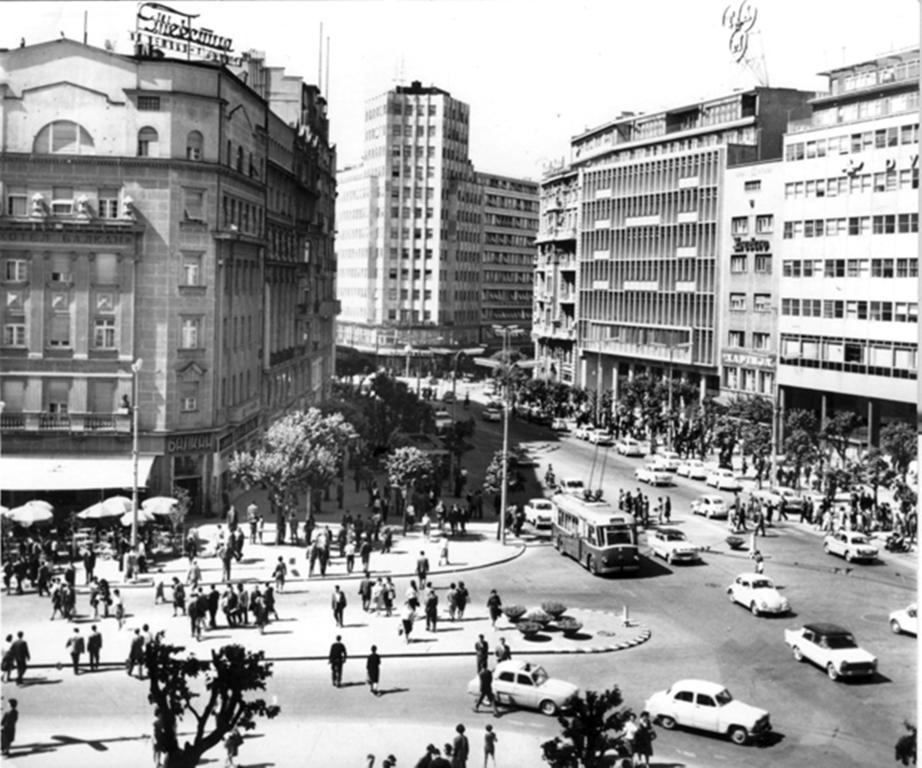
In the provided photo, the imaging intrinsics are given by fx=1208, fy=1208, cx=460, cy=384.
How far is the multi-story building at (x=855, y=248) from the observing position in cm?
7288

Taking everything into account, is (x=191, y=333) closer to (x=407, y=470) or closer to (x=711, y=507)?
(x=407, y=470)

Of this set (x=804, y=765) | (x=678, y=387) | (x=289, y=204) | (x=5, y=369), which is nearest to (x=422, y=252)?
(x=678, y=387)

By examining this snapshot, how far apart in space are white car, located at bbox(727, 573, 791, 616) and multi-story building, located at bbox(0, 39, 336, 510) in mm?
19702

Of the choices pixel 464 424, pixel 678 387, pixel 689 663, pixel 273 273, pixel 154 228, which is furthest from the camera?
pixel 678 387

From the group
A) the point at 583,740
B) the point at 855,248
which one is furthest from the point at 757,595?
the point at 855,248

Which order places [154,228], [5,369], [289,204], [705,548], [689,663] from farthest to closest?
[289,204] → [705,548] → [154,228] → [5,369] → [689,663]

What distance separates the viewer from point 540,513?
56.0 metres

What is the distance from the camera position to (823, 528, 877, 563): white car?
50500 millimetres

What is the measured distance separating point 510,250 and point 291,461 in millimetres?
98363

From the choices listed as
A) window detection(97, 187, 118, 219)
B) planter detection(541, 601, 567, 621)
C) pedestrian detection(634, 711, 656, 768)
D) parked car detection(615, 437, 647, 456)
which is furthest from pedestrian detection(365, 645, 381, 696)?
parked car detection(615, 437, 647, 456)

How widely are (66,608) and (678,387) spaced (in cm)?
6773

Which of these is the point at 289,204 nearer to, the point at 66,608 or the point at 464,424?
the point at 464,424

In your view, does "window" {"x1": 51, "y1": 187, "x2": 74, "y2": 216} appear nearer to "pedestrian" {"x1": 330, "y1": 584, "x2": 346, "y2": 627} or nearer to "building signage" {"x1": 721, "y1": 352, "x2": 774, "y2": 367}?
"pedestrian" {"x1": 330, "y1": 584, "x2": 346, "y2": 627}

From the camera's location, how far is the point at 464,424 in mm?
73062
